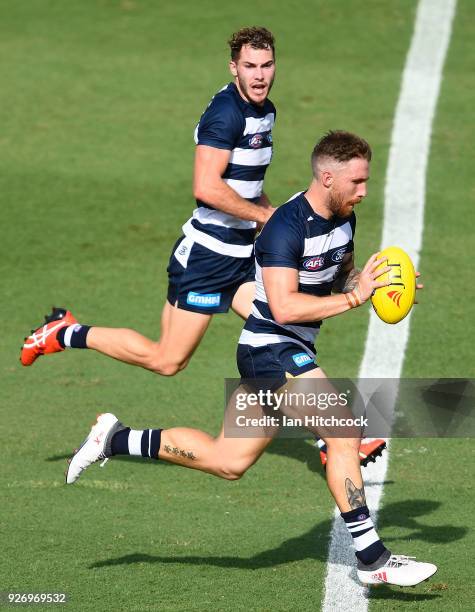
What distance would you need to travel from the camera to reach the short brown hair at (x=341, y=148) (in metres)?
7.15

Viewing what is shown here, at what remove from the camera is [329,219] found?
7352 mm

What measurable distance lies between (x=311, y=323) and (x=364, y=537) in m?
1.28

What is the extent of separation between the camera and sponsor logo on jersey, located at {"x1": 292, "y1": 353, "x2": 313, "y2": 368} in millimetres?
7324

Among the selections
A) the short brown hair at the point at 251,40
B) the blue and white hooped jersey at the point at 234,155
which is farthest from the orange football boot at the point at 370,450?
the short brown hair at the point at 251,40

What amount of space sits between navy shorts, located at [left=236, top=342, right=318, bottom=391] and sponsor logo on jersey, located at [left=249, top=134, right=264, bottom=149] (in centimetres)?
203

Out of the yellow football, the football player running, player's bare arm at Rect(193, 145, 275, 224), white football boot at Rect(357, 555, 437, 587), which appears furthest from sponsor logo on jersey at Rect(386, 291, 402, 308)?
player's bare arm at Rect(193, 145, 275, 224)

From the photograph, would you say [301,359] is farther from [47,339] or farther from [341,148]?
[47,339]

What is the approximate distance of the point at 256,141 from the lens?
9.03m

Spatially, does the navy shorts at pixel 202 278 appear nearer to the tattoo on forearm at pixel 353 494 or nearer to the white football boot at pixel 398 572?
the tattoo on forearm at pixel 353 494

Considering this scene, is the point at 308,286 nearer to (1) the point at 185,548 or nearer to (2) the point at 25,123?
(1) the point at 185,548

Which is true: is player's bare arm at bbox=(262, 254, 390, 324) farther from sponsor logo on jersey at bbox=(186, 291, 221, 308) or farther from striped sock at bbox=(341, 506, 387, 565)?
sponsor logo on jersey at bbox=(186, 291, 221, 308)

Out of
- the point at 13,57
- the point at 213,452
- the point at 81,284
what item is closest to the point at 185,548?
the point at 213,452

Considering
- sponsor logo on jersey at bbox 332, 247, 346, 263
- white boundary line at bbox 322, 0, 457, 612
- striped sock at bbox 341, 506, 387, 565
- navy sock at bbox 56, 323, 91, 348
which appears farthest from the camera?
navy sock at bbox 56, 323, 91, 348

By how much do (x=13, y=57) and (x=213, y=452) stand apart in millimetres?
10815
